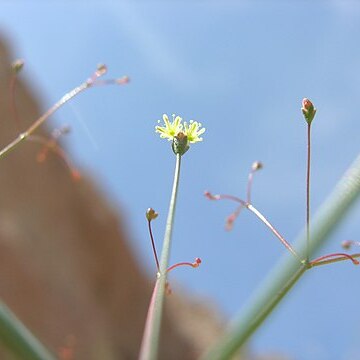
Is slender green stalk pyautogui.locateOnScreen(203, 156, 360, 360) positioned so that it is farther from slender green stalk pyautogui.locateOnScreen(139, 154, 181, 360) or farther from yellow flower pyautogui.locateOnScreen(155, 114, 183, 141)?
yellow flower pyautogui.locateOnScreen(155, 114, 183, 141)

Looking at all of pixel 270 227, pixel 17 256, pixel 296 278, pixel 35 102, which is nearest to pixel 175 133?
pixel 270 227

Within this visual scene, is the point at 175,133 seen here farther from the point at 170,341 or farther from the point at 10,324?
the point at 170,341

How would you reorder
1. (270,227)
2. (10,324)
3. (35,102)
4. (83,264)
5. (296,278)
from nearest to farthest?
(10,324)
(296,278)
(270,227)
(83,264)
(35,102)

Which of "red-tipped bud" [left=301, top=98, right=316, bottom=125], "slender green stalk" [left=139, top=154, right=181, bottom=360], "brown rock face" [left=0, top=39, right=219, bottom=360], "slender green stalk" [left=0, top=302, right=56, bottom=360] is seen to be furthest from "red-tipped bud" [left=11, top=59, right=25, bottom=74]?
"brown rock face" [left=0, top=39, right=219, bottom=360]

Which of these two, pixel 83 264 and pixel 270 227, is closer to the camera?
pixel 270 227

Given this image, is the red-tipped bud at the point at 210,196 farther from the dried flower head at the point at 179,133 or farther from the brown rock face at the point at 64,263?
the brown rock face at the point at 64,263
